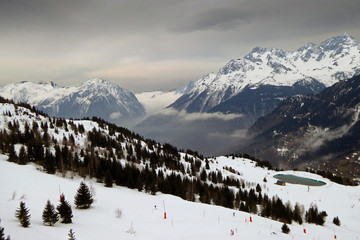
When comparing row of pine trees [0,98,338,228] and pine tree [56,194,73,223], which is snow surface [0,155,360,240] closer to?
pine tree [56,194,73,223]

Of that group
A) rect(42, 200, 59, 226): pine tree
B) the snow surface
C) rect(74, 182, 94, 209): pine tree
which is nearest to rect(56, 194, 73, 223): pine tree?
the snow surface

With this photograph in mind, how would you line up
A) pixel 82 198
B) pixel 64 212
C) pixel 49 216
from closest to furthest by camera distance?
pixel 49 216 < pixel 64 212 < pixel 82 198

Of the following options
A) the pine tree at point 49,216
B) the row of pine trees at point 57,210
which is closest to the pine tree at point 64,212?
the row of pine trees at point 57,210

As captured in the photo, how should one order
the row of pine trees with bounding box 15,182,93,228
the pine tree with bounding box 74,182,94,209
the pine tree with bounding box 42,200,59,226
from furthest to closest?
the pine tree with bounding box 74,182,94,209, the pine tree with bounding box 42,200,59,226, the row of pine trees with bounding box 15,182,93,228

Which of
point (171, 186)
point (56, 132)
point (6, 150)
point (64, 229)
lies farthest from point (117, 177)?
point (56, 132)

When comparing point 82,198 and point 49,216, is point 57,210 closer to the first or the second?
point 49,216

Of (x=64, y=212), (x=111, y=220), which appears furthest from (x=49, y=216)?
(x=111, y=220)

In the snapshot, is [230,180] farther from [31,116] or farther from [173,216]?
[31,116]

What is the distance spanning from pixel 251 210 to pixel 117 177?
173ft

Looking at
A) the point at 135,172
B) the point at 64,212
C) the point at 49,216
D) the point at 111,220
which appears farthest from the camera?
the point at 135,172

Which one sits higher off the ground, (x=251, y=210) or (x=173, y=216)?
(x=173, y=216)

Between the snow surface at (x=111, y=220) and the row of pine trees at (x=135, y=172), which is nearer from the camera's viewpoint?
the snow surface at (x=111, y=220)

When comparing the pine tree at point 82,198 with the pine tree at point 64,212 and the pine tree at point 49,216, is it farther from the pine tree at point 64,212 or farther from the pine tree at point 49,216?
the pine tree at point 49,216

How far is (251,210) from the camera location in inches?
3644
